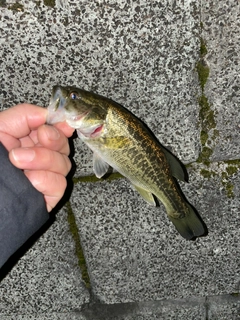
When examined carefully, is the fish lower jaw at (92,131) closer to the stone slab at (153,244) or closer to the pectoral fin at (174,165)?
the pectoral fin at (174,165)

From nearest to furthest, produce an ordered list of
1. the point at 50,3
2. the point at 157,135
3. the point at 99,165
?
the point at 50,3 < the point at 99,165 < the point at 157,135

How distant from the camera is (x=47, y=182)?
166 centimetres

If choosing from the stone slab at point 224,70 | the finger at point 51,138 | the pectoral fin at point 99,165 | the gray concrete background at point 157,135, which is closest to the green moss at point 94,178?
the gray concrete background at point 157,135

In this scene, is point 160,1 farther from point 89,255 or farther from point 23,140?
point 89,255

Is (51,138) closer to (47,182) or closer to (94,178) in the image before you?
(47,182)

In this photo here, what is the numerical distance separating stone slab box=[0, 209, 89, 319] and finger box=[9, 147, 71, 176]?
561 mm

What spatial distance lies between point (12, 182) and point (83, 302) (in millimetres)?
1200

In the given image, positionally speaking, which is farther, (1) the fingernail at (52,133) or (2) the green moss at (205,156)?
(2) the green moss at (205,156)

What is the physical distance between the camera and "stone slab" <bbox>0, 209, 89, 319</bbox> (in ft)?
7.32

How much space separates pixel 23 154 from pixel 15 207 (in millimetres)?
232

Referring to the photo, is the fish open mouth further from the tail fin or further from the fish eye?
the tail fin

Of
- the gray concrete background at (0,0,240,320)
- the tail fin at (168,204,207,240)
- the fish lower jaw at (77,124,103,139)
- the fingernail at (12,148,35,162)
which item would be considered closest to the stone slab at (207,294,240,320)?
the gray concrete background at (0,0,240,320)

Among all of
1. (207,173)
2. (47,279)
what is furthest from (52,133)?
(47,279)

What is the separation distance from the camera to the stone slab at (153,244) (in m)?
2.10
